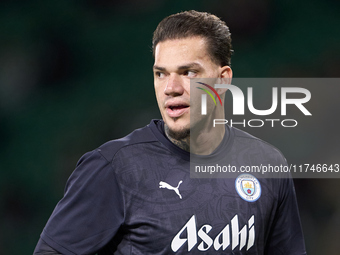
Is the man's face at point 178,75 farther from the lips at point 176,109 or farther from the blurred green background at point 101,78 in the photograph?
the blurred green background at point 101,78

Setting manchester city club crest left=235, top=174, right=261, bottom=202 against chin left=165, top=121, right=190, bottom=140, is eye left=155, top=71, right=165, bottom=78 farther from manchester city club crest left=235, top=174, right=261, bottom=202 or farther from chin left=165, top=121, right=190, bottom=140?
manchester city club crest left=235, top=174, right=261, bottom=202

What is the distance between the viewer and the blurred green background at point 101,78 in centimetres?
418

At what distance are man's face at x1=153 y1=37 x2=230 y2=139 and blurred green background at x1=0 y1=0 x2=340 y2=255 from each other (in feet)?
7.06

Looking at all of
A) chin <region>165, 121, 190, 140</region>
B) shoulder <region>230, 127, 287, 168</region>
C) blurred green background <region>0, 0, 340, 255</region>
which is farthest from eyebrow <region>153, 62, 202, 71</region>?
blurred green background <region>0, 0, 340, 255</region>

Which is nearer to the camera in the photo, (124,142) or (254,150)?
(124,142)

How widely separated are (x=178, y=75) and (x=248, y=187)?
560 millimetres

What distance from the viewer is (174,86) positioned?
2.06 meters

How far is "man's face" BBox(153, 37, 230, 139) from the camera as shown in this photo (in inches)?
81.8

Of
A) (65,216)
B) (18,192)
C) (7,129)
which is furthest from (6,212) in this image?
Result: (65,216)

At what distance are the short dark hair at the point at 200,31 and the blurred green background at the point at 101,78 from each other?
207 cm

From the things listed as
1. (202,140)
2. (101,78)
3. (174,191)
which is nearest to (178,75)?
(202,140)

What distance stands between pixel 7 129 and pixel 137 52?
1246 mm

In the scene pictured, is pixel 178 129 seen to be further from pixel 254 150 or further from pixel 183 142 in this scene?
pixel 254 150

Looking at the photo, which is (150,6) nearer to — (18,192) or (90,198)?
(18,192)
